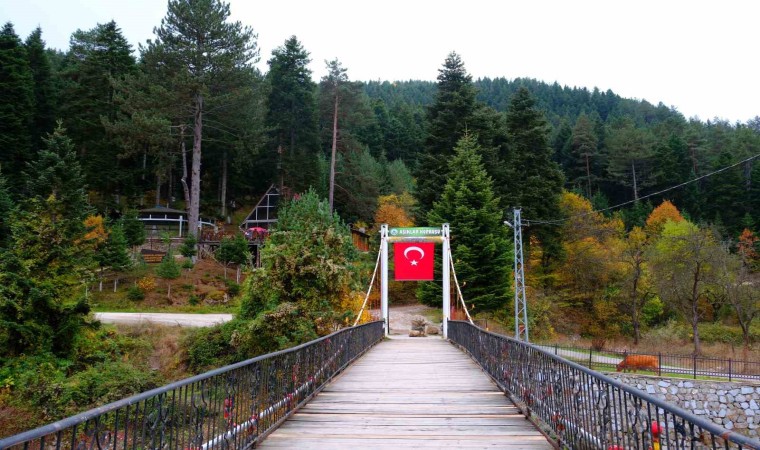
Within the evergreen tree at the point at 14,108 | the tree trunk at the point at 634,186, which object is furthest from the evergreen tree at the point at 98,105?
the tree trunk at the point at 634,186

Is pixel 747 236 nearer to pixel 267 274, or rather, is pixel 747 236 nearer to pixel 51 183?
pixel 267 274

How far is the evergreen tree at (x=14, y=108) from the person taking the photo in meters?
38.9

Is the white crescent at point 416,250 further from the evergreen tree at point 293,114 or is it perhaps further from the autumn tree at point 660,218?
the autumn tree at point 660,218

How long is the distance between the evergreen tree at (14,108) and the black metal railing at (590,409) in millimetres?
41050

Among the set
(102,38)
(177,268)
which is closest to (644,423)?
(177,268)

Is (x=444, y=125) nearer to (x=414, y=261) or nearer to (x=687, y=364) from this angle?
(x=414, y=261)

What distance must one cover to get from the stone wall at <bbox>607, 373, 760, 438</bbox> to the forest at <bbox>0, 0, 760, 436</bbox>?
315 inches

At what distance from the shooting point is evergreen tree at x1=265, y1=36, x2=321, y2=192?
45.9 m

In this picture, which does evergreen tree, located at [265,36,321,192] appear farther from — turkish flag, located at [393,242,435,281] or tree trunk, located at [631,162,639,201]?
tree trunk, located at [631,162,639,201]

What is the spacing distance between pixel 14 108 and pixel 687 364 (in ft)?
158

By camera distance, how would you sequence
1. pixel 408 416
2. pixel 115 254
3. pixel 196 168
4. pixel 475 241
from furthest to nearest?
pixel 196 168 < pixel 115 254 < pixel 475 241 < pixel 408 416

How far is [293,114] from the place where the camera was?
155 feet

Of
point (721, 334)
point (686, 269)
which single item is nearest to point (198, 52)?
point (686, 269)

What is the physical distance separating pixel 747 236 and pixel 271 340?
151 ft
